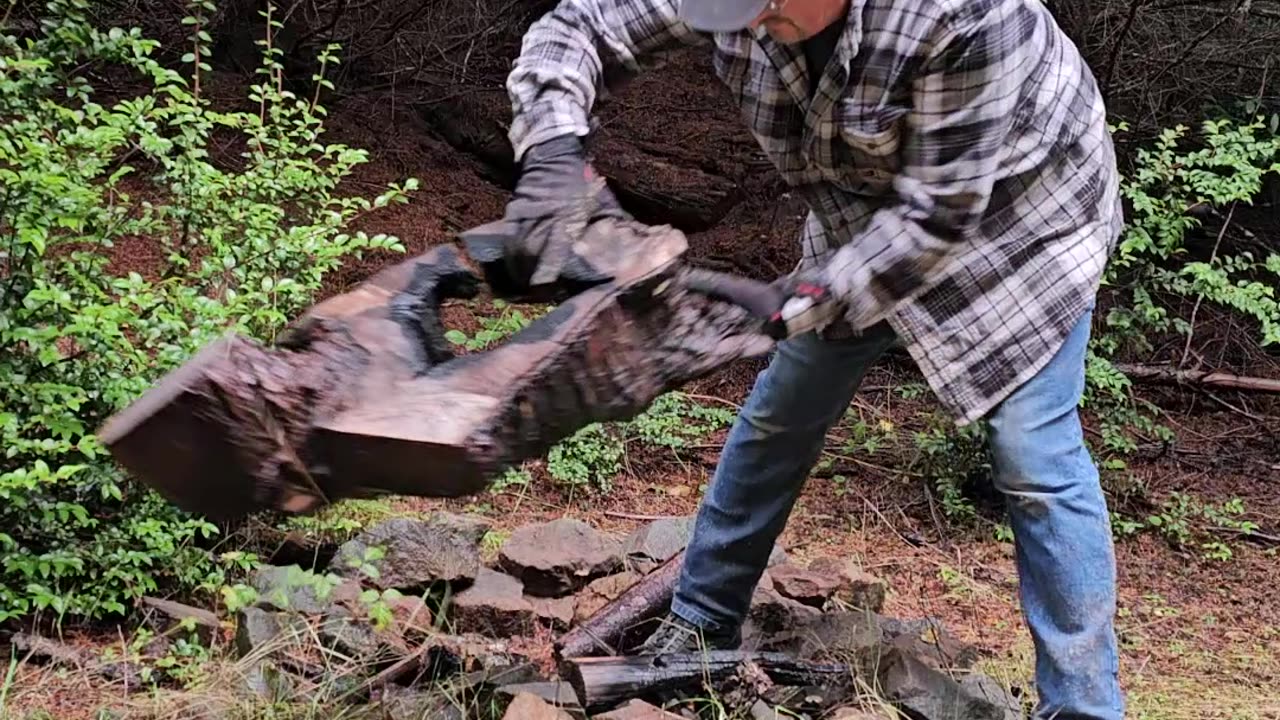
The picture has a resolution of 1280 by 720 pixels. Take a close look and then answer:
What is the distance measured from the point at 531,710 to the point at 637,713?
0.82 feet

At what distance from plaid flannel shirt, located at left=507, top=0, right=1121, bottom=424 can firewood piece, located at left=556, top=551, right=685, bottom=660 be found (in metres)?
1.01

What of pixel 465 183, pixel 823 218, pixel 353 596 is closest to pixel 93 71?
pixel 465 183

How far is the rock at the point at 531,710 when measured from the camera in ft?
7.28

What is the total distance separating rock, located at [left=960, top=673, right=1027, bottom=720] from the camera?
260 centimetres

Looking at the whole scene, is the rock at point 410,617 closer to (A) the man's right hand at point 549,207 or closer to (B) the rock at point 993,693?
(A) the man's right hand at point 549,207

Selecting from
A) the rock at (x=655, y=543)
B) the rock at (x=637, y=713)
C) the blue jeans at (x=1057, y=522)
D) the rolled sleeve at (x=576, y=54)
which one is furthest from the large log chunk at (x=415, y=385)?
the rock at (x=655, y=543)

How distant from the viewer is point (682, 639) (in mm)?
2740

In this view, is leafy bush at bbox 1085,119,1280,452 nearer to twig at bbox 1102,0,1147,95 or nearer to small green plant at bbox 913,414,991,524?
twig at bbox 1102,0,1147,95

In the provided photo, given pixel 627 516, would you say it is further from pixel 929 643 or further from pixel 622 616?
pixel 929 643

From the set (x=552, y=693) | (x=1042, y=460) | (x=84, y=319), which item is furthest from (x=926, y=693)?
(x=84, y=319)

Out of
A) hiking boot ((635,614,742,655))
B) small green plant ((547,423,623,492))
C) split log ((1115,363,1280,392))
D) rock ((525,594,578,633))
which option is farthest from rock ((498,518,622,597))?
split log ((1115,363,1280,392))

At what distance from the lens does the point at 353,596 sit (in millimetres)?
2893

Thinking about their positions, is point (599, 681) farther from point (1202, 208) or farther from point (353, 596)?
point (1202, 208)

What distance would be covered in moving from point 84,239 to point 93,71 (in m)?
2.65
